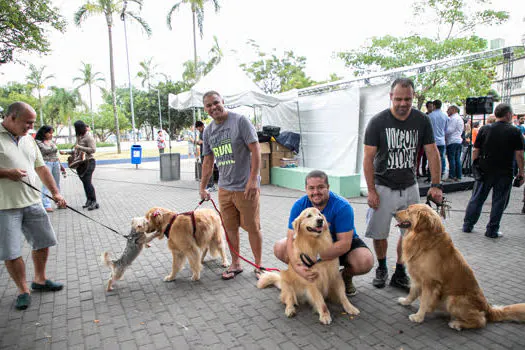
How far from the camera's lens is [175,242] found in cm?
378

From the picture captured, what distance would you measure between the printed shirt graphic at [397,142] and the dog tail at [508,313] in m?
1.30

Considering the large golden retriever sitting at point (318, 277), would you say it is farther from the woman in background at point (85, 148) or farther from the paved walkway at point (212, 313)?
the woman in background at point (85, 148)

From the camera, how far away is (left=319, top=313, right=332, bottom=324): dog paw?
9.21ft

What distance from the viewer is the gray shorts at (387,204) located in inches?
130

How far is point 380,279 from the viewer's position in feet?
11.5

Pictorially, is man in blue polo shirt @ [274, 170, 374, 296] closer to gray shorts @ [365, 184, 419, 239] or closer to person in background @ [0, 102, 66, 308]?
gray shorts @ [365, 184, 419, 239]

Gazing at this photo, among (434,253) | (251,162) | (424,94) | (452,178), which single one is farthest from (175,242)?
(424,94)

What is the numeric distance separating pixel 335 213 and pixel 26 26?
15.7 meters

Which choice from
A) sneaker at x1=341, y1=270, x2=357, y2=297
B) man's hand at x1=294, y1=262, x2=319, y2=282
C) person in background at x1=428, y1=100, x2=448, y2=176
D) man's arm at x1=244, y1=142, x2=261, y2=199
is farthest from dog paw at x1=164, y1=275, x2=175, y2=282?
person in background at x1=428, y1=100, x2=448, y2=176

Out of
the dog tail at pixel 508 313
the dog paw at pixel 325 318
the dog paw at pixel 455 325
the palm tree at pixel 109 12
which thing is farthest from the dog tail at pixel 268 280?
the palm tree at pixel 109 12

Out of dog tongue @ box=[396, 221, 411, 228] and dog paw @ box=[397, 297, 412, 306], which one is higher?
dog tongue @ box=[396, 221, 411, 228]

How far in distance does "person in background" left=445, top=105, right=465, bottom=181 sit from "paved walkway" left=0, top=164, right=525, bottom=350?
456 cm

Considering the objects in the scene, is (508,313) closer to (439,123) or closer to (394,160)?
(394,160)

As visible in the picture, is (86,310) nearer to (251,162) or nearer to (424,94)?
(251,162)
